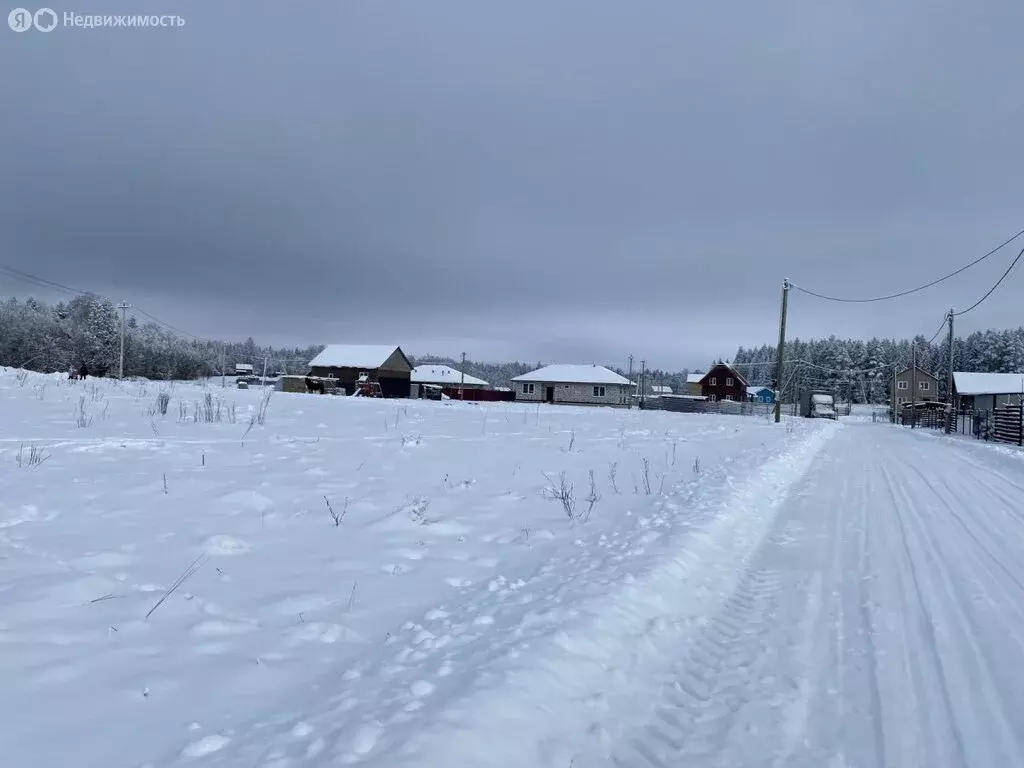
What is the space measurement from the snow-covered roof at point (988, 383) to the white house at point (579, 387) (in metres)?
31.1

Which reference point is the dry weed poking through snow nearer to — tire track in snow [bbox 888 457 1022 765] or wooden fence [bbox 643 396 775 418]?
tire track in snow [bbox 888 457 1022 765]

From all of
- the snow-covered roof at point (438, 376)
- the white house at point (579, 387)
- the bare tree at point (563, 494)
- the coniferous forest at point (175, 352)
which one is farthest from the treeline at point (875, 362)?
the bare tree at point (563, 494)

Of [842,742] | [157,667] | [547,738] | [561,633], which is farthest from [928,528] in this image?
[157,667]

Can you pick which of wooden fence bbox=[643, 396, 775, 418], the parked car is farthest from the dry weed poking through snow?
the parked car

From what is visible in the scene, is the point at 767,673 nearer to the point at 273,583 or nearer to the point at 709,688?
the point at 709,688

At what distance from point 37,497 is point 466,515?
460 cm

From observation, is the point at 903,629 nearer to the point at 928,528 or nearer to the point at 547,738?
the point at 547,738

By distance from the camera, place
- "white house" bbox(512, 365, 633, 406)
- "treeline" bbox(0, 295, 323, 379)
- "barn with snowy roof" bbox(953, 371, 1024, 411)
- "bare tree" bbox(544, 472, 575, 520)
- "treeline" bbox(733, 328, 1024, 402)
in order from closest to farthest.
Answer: "bare tree" bbox(544, 472, 575, 520) < "barn with snowy roof" bbox(953, 371, 1024, 411) < "white house" bbox(512, 365, 633, 406) < "treeline" bbox(0, 295, 323, 379) < "treeline" bbox(733, 328, 1024, 402)

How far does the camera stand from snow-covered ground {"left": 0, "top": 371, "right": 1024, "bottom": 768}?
8.92 feet

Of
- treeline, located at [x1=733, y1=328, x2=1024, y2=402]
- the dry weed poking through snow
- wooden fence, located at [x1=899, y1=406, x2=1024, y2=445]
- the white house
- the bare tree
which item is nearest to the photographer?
the dry weed poking through snow

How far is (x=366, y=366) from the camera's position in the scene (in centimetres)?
6525

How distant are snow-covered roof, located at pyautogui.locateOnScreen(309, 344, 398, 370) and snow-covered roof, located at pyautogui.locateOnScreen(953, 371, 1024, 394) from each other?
56599mm

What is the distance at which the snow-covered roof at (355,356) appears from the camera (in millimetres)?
65938

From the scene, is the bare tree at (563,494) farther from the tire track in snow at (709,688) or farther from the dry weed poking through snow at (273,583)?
the tire track in snow at (709,688)
